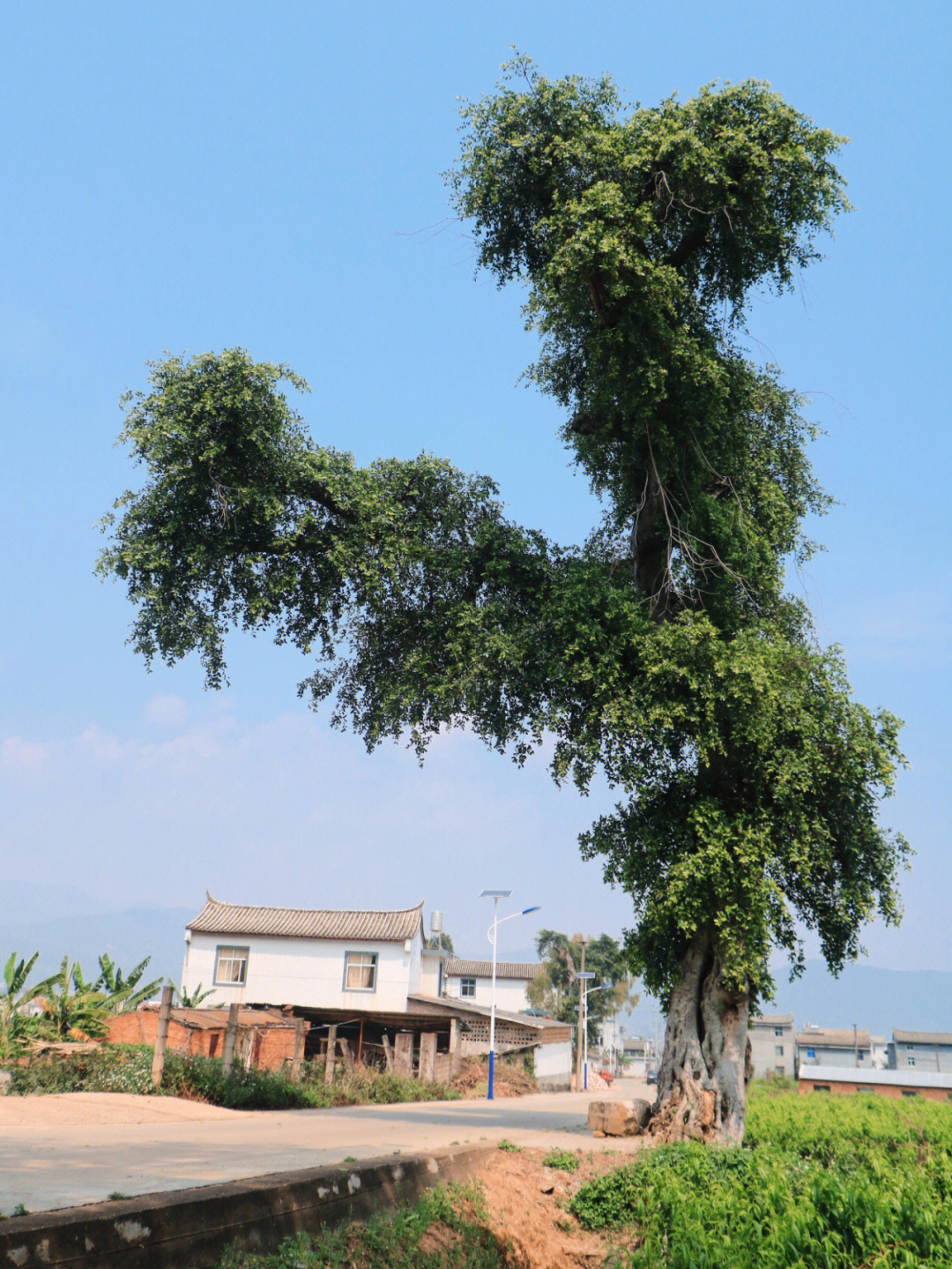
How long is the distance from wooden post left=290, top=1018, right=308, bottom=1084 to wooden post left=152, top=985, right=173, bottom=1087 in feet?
18.6

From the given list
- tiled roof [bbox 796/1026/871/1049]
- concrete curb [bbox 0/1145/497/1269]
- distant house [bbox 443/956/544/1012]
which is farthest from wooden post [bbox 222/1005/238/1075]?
tiled roof [bbox 796/1026/871/1049]

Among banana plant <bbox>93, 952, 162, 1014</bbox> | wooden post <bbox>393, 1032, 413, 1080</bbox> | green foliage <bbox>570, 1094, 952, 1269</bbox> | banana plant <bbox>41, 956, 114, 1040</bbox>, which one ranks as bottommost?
wooden post <bbox>393, 1032, 413, 1080</bbox>

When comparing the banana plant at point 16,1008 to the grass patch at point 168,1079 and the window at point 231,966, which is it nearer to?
the grass patch at point 168,1079

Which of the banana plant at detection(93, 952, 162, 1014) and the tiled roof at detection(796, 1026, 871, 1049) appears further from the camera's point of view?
the tiled roof at detection(796, 1026, 871, 1049)

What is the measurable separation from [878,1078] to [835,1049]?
1538 inches

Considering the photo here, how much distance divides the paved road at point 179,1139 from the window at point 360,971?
78.8 ft

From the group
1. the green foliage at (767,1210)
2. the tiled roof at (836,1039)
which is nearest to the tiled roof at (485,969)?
the tiled roof at (836,1039)

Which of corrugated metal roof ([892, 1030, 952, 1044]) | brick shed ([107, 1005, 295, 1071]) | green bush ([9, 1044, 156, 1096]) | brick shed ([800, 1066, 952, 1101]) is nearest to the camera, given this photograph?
green bush ([9, 1044, 156, 1096])

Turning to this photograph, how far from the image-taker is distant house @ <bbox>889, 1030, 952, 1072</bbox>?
309 feet

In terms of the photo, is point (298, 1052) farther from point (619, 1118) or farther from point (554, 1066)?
point (554, 1066)

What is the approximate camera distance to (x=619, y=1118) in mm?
16828

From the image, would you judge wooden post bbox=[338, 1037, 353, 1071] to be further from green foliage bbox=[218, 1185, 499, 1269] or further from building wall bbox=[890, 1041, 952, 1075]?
building wall bbox=[890, 1041, 952, 1075]

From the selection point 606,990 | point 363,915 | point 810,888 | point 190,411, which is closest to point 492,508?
point 190,411

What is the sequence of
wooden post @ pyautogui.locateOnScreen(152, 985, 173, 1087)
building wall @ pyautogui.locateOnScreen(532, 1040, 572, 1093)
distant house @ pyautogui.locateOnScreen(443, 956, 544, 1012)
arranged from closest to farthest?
wooden post @ pyautogui.locateOnScreen(152, 985, 173, 1087) → building wall @ pyautogui.locateOnScreen(532, 1040, 572, 1093) → distant house @ pyautogui.locateOnScreen(443, 956, 544, 1012)
